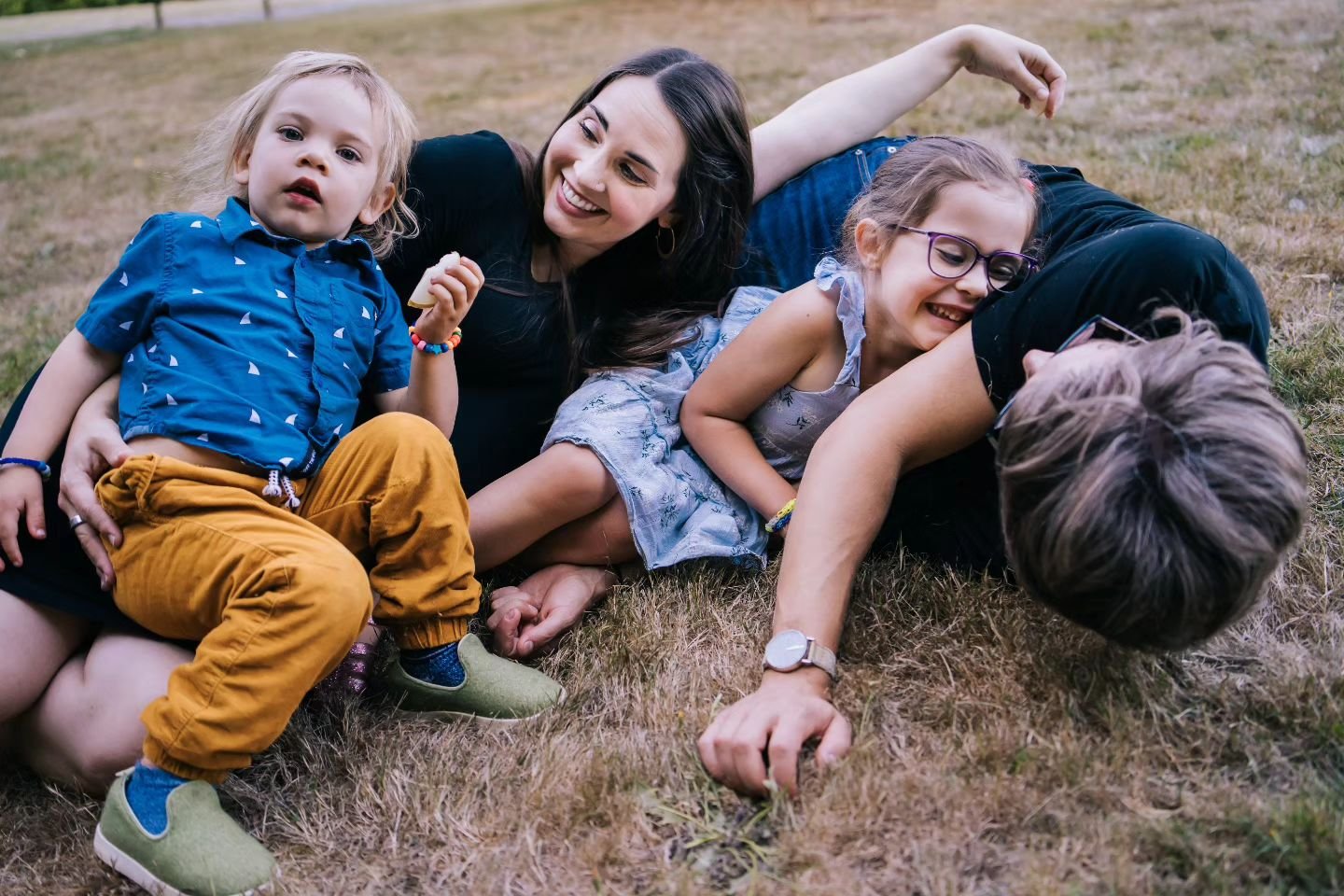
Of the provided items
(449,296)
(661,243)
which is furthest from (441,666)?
(661,243)

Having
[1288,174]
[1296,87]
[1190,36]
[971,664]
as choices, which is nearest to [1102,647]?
[971,664]

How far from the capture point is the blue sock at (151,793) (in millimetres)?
1604

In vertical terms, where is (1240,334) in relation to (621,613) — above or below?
above

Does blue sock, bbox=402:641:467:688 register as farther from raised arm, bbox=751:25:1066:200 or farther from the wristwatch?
raised arm, bbox=751:25:1066:200

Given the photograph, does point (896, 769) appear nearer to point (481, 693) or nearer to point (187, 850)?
point (481, 693)

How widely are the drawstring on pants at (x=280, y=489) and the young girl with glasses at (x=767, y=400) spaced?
48 cm

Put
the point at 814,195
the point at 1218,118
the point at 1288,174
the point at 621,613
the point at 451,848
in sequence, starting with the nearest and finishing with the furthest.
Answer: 1. the point at 451,848
2. the point at 621,613
3. the point at 814,195
4. the point at 1288,174
5. the point at 1218,118

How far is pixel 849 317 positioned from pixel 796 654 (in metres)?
0.76

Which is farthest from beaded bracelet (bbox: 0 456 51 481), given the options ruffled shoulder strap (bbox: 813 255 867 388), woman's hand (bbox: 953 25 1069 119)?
woman's hand (bbox: 953 25 1069 119)

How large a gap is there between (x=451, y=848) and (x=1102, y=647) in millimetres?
Answer: 1096

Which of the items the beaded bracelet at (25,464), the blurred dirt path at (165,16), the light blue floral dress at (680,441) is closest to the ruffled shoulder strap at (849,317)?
the light blue floral dress at (680,441)

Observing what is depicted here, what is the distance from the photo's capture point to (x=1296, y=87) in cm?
527

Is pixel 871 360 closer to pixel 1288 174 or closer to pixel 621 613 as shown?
pixel 621 613

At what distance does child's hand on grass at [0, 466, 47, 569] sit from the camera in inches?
73.3
